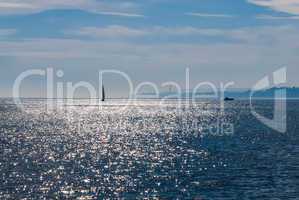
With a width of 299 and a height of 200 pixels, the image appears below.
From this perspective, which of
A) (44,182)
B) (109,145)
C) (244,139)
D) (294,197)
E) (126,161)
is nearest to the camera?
(294,197)

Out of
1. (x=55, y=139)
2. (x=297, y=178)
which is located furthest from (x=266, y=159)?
(x=55, y=139)

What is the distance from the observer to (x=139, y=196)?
73.4 meters

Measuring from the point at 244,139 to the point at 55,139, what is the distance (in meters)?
51.3

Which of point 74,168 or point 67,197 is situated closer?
point 67,197

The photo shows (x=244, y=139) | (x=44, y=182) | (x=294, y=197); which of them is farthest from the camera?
(x=244, y=139)

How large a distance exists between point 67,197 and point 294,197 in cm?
2710

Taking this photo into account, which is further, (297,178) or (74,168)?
(74,168)

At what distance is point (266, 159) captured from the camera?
367ft

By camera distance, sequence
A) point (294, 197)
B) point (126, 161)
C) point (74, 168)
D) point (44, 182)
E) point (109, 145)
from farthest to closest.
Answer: point (109, 145) < point (126, 161) < point (74, 168) < point (44, 182) < point (294, 197)

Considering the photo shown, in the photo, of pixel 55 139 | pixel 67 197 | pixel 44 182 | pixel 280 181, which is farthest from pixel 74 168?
pixel 55 139

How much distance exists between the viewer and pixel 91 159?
114500 millimetres

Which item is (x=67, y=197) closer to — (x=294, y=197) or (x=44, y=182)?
(x=44, y=182)

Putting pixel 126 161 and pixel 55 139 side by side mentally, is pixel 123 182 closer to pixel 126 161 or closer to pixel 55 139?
pixel 126 161

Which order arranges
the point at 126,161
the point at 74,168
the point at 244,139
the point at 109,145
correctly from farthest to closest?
the point at 244,139, the point at 109,145, the point at 126,161, the point at 74,168
